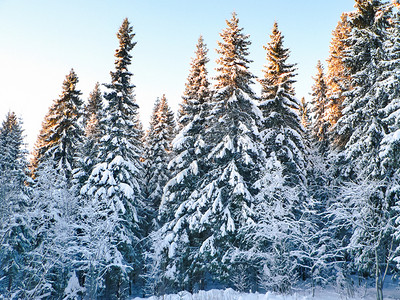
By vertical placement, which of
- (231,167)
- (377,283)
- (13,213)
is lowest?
(377,283)

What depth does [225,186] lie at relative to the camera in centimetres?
1958

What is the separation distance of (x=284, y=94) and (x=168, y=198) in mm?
11545

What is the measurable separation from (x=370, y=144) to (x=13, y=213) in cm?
1935

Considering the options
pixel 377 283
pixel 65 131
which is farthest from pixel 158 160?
pixel 377 283

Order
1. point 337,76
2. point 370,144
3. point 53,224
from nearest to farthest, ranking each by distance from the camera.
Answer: point 370,144
point 53,224
point 337,76

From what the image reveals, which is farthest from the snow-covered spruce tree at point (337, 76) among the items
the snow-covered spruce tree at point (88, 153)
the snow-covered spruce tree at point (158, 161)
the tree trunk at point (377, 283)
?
the snow-covered spruce tree at point (88, 153)

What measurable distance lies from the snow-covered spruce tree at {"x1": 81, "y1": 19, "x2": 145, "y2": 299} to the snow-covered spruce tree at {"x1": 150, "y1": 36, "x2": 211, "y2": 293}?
2431 mm

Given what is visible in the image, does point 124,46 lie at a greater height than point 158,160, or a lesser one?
greater

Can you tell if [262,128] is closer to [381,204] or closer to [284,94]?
[284,94]

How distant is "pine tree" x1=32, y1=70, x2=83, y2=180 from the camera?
2439 cm

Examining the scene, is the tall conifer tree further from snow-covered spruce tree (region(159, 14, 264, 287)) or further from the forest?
snow-covered spruce tree (region(159, 14, 264, 287))

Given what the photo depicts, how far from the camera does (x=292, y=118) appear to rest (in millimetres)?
21359

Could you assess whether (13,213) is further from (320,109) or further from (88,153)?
(320,109)

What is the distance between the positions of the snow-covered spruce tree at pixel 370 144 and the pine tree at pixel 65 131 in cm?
2075
